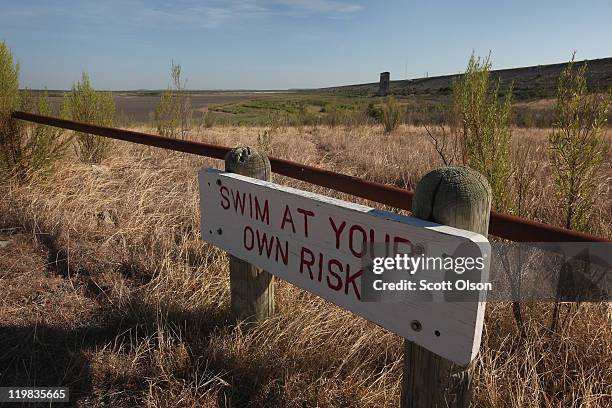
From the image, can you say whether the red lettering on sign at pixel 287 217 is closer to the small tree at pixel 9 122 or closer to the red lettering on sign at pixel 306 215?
the red lettering on sign at pixel 306 215

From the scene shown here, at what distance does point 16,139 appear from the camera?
5.19 meters

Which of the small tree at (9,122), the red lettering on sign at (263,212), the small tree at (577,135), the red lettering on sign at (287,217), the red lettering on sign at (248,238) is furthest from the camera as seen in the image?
the small tree at (9,122)

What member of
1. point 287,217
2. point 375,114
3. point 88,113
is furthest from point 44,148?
point 375,114

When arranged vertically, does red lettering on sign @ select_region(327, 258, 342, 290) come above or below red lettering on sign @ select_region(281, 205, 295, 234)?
below

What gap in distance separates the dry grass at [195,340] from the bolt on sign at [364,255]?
2.00 ft

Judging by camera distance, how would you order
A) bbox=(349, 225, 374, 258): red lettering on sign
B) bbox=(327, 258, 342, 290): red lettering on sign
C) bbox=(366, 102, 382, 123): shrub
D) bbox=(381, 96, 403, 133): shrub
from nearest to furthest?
1. bbox=(349, 225, 374, 258): red lettering on sign
2. bbox=(327, 258, 342, 290): red lettering on sign
3. bbox=(381, 96, 403, 133): shrub
4. bbox=(366, 102, 382, 123): shrub

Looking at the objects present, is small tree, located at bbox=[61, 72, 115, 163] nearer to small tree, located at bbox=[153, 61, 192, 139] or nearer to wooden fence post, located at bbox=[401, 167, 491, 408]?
small tree, located at bbox=[153, 61, 192, 139]

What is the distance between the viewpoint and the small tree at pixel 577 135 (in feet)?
7.98

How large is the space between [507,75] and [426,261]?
9168cm

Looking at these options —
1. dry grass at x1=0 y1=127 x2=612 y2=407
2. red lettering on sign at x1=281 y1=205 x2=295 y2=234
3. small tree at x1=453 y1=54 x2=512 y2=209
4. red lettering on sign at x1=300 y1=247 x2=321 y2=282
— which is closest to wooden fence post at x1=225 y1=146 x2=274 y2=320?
dry grass at x1=0 y1=127 x2=612 y2=407

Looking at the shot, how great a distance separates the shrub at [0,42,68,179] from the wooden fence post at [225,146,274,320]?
13.3 ft

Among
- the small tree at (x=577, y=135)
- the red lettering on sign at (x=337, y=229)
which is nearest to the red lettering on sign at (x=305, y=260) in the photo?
the red lettering on sign at (x=337, y=229)

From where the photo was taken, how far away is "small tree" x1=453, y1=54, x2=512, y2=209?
9.48ft

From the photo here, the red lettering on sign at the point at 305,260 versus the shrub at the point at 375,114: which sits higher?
the shrub at the point at 375,114
